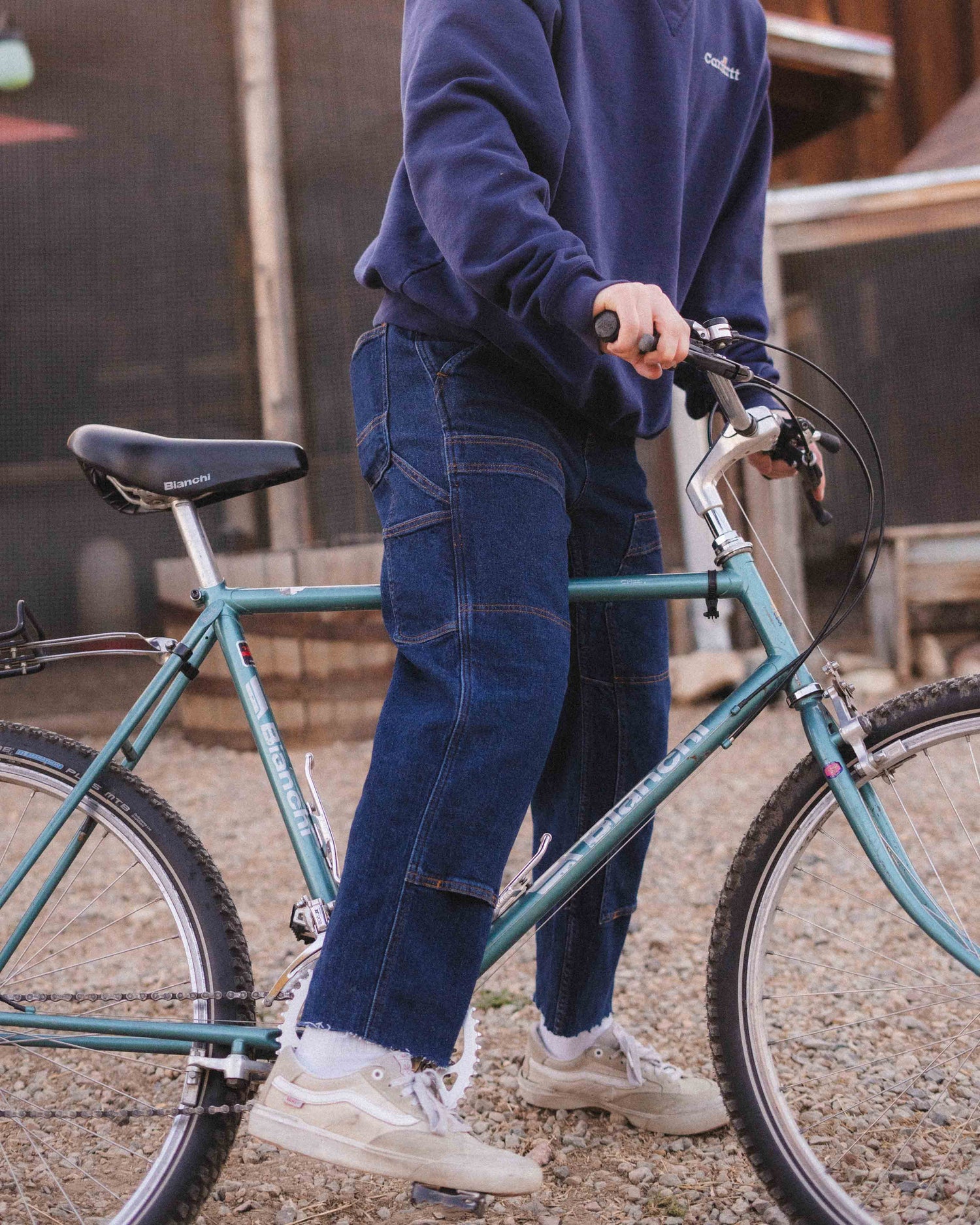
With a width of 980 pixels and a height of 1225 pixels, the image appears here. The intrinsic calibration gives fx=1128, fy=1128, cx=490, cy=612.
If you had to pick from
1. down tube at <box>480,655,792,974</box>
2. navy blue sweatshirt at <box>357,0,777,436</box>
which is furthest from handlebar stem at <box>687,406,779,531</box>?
down tube at <box>480,655,792,974</box>

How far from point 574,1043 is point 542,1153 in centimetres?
17

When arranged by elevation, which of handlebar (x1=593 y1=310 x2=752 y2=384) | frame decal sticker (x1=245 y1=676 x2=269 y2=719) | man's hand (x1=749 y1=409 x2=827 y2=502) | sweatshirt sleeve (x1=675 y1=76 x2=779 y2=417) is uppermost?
sweatshirt sleeve (x1=675 y1=76 x2=779 y2=417)

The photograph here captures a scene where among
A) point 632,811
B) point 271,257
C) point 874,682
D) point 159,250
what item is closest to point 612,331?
point 632,811

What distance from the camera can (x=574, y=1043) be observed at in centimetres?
185

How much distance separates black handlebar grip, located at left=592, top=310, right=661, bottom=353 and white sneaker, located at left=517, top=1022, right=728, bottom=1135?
3.86 feet

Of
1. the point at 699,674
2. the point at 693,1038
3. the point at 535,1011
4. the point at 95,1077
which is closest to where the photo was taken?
the point at 95,1077

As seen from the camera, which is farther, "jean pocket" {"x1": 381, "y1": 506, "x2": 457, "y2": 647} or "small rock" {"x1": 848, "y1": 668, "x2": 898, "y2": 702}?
"small rock" {"x1": 848, "y1": 668, "x2": 898, "y2": 702}

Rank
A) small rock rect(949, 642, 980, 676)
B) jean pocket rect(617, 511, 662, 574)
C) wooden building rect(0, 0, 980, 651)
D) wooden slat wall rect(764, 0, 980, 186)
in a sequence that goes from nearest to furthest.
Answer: jean pocket rect(617, 511, 662, 574), wooden building rect(0, 0, 980, 651), small rock rect(949, 642, 980, 676), wooden slat wall rect(764, 0, 980, 186)

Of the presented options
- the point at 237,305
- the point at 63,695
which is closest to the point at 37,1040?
the point at 63,695

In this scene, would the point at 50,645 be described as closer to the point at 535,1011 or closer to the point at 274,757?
the point at 274,757

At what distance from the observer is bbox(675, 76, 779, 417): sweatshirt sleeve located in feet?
5.71

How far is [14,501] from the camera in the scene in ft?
15.2

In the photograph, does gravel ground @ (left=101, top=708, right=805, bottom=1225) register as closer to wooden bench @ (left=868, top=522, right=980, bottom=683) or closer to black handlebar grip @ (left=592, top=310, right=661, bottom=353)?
black handlebar grip @ (left=592, top=310, right=661, bottom=353)

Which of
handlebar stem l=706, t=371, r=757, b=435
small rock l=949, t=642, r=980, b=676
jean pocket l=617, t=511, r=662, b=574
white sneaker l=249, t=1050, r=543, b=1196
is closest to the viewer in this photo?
white sneaker l=249, t=1050, r=543, b=1196
